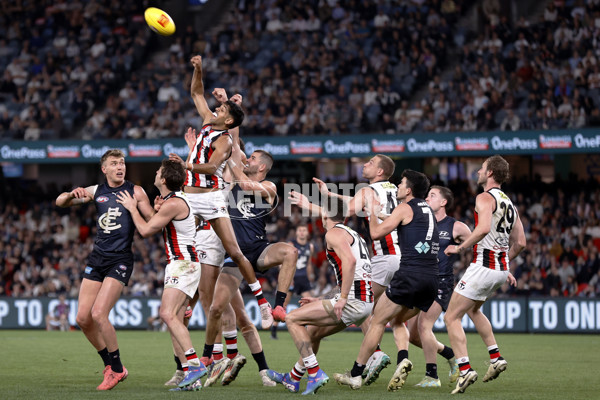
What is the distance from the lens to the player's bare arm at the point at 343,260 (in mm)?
9594

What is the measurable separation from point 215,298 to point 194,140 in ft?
6.59

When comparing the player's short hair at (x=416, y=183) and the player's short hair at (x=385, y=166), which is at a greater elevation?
the player's short hair at (x=385, y=166)

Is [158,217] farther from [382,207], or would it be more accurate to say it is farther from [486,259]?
[486,259]

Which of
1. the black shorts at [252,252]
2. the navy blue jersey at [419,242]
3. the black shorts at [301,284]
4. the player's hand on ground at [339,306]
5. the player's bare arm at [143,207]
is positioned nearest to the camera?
the player's hand on ground at [339,306]

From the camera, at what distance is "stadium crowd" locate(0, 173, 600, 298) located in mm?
23284

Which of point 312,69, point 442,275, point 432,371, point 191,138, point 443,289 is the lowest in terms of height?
point 432,371

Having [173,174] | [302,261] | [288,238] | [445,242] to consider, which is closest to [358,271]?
[173,174]

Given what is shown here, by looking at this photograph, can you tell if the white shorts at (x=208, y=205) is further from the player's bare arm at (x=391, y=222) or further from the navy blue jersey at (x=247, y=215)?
the player's bare arm at (x=391, y=222)

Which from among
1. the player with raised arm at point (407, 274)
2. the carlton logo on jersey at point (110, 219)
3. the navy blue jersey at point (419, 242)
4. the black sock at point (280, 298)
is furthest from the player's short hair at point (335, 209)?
the carlton logo on jersey at point (110, 219)

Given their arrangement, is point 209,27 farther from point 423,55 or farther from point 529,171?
point 529,171

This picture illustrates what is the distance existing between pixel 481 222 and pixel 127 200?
4.08 meters

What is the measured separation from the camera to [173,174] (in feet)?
34.3

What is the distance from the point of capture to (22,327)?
24750 millimetres

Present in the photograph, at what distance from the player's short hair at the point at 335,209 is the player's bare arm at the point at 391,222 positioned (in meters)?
0.37
